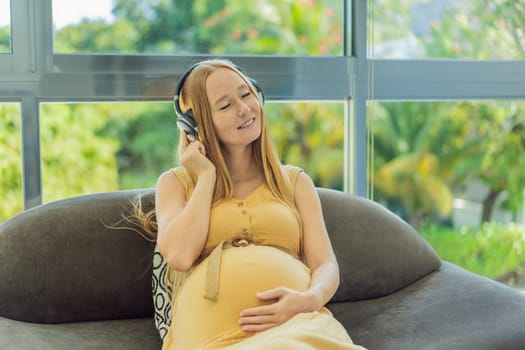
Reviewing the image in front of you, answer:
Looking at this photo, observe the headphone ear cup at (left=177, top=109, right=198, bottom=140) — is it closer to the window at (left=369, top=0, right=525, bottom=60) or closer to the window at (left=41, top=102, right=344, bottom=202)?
the window at (left=41, top=102, right=344, bottom=202)

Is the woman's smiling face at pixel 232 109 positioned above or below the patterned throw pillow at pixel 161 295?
above

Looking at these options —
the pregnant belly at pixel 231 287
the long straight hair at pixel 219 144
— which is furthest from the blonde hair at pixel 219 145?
the pregnant belly at pixel 231 287

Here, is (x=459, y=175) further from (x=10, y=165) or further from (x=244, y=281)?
(x=10, y=165)

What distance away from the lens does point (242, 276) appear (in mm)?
1934

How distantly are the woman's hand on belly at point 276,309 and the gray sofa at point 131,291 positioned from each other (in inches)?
12.8

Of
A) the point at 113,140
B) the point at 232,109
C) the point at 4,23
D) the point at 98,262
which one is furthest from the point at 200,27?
the point at 98,262

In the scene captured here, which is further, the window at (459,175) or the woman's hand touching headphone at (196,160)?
the window at (459,175)

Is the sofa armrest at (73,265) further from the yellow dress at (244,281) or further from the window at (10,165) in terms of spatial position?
the window at (10,165)

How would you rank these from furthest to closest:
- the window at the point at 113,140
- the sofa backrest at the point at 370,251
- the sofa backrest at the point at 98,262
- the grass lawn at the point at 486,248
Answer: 1. the grass lawn at the point at 486,248
2. the window at the point at 113,140
3. the sofa backrest at the point at 370,251
4. the sofa backrest at the point at 98,262

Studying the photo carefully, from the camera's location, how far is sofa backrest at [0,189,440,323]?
218 centimetres

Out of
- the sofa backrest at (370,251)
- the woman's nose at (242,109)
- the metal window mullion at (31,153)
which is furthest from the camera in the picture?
the metal window mullion at (31,153)

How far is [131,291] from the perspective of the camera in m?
2.27

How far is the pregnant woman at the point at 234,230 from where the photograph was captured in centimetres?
188

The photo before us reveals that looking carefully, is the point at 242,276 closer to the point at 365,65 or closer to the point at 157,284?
the point at 157,284
